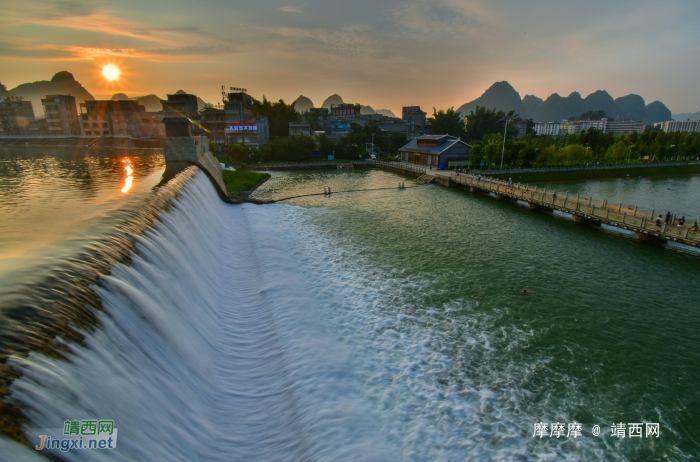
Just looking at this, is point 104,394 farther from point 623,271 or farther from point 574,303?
point 623,271

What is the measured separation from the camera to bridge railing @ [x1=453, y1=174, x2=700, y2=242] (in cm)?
2184

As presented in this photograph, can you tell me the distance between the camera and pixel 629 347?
1192 cm

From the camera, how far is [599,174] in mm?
54812

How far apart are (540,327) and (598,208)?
18753 mm

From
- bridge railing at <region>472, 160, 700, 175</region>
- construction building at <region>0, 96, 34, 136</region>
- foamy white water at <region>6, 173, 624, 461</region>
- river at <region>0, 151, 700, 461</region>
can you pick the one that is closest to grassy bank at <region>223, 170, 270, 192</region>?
river at <region>0, 151, 700, 461</region>

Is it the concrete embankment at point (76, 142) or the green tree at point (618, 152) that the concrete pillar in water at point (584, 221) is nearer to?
the green tree at point (618, 152)

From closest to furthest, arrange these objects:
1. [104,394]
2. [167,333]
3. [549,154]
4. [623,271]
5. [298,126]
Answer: [104,394], [167,333], [623,271], [549,154], [298,126]

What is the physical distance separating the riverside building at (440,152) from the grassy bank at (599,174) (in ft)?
24.2

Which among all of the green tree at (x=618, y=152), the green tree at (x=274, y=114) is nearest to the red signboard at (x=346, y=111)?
the green tree at (x=274, y=114)

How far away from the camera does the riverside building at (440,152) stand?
56.0 meters

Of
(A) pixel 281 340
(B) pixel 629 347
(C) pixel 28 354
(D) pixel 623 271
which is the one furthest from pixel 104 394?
(D) pixel 623 271

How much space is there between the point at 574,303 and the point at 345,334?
33.8 ft

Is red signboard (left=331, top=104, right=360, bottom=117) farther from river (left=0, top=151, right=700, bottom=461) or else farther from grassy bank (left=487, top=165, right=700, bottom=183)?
river (left=0, top=151, right=700, bottom=461)

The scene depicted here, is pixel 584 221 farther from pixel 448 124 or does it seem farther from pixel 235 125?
pixel 448 124
